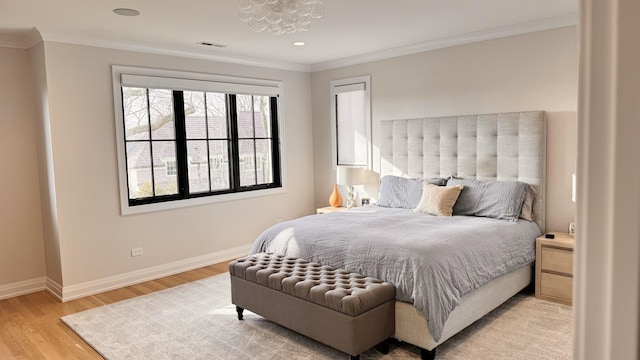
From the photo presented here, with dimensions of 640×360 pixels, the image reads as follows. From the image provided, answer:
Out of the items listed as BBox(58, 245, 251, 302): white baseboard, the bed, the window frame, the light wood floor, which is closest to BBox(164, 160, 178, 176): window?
BBox(58, 245, 251, 302): white baseboard

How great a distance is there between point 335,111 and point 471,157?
2.11m

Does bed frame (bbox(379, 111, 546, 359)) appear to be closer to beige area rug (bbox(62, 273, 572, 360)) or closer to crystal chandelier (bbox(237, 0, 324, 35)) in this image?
beige area rug (bbox(62, 273, 572, 360))

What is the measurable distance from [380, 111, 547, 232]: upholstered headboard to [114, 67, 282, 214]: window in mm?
1615

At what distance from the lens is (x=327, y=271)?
3406mm

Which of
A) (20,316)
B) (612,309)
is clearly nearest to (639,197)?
(612,309)

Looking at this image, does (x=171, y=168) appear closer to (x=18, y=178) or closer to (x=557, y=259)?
(x=18, y=178)

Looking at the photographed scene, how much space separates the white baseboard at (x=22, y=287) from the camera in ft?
14.8

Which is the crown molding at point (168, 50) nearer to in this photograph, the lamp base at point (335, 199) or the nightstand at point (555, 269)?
the lamp base at point (335, 199)

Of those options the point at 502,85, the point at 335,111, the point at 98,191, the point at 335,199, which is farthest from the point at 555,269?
the point at 98,191

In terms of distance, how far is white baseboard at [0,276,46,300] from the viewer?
451 cm

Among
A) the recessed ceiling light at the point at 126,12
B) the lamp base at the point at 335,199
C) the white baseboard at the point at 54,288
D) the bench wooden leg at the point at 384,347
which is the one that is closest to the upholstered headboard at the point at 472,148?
the lamp base at the point at 335,199

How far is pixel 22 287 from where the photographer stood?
462cm

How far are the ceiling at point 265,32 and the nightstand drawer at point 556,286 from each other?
2247 millimetres

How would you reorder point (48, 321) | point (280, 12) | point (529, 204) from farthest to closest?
1. point (529, 204)
2. point (48, 321)
3. point (280, 12)
